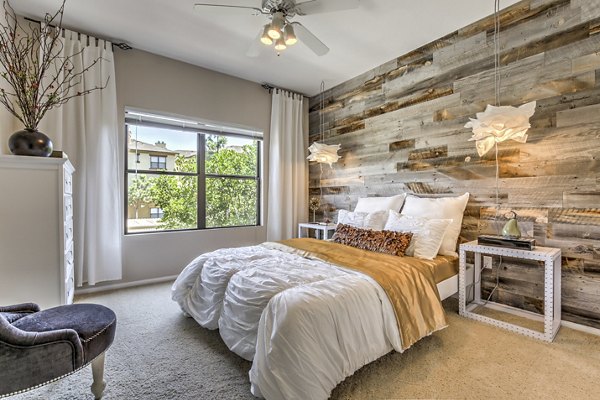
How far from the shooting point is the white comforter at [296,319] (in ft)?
4.57

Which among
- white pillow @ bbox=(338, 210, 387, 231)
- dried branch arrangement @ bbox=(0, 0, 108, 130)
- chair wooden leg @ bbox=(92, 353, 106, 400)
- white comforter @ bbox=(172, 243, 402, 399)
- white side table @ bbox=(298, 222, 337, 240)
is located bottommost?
chair wooden leg @ bbox=(92, 353, 106, 400)

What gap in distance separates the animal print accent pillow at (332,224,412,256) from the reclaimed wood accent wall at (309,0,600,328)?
3.07 ft

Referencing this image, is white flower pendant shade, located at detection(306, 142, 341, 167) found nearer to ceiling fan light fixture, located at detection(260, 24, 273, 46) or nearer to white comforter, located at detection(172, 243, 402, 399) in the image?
ceiling fan light fixture, located at detection(260, 24, 273, 46)

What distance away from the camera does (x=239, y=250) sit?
266 centimetres

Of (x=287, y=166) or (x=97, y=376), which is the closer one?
(x=97, y=376)

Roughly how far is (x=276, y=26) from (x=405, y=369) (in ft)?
8.84

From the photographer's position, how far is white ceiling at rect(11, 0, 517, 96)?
258cm

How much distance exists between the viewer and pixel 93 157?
3.06 m

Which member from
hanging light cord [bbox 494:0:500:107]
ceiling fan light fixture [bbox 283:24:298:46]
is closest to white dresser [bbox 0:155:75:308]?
ceiling fan light fixture [bbox 283:24:298:46]

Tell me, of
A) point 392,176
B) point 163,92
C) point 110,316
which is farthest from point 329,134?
point 110,316

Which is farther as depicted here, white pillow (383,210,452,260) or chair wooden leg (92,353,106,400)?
white pillow (383,210,452,260)

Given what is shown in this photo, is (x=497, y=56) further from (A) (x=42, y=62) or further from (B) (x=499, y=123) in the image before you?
(A) (x=42, y=62)

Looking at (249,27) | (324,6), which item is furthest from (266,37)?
(249,27)

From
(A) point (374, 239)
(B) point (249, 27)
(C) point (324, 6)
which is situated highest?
(B) point (249, 27)
